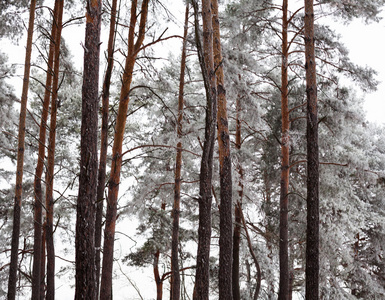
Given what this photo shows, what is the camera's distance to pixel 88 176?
388 centimetres

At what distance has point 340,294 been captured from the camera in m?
11.2

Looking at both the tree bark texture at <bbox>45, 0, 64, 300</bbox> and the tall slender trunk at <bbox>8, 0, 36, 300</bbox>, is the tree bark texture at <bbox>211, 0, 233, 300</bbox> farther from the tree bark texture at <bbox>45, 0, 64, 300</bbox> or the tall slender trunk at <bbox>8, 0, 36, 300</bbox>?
the tall slender trunk at <bbox>8, 0, 36, 300</bbox>

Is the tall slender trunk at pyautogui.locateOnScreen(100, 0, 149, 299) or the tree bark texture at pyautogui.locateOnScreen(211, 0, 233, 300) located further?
the tall slender trunk at pyautogui.locateOnScreen(100, 0, 149, 299)

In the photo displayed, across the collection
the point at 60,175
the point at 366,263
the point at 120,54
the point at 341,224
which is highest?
the point at 120,54

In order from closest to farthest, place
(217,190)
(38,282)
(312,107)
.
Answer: (312,107) < (38,282) < (217,190)

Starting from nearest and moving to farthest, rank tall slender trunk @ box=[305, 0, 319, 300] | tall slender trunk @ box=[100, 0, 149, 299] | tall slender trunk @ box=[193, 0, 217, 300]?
tall slender trunk @ box=[193, 0, 217, 300], tall slender trunk @ box=[305, 0, 319, 300], tall slender trunk @ box=[100, 0, 149, 299]

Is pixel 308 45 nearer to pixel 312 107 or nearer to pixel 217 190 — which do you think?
pixel 312 107

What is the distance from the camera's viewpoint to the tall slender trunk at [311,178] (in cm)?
647

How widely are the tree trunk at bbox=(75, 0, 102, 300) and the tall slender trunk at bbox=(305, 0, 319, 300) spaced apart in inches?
171

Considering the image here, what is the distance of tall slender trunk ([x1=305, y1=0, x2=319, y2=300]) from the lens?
21.2 feet

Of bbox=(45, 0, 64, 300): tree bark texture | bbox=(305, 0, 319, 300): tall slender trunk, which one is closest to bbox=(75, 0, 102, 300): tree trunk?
bbox=(45, 0, 64, 300): tree bark texture

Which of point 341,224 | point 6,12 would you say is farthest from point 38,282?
point 341,224

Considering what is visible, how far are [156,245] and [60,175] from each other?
5195mm

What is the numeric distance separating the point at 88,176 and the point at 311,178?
459 cm
